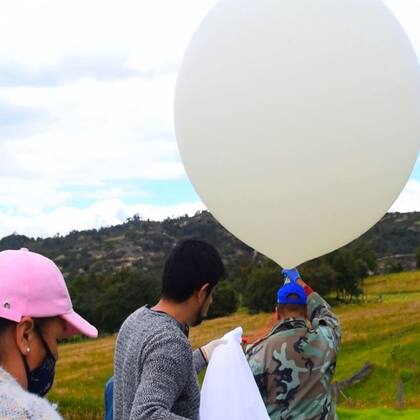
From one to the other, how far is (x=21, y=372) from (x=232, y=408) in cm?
157

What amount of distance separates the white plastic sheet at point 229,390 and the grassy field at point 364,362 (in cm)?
690

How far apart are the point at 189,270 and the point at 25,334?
1041 millimetres

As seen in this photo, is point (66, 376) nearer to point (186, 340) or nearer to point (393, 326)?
point (393, 326)

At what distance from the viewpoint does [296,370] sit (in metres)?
4.01

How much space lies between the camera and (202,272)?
9.76 ft

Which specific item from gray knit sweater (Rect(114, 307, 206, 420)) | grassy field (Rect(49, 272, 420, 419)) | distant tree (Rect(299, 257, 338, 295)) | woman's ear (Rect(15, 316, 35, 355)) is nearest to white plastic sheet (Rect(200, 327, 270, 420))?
gray knit sweater (Rect(114, 307, 206, 420))

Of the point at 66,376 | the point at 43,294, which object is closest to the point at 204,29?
the point at 43,294

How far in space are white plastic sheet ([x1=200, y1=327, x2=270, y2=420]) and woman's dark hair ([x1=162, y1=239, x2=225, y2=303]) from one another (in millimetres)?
606

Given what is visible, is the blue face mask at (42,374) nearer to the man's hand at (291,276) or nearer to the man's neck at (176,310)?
the man's neck at (176,310)

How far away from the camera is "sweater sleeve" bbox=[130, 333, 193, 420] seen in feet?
8.69

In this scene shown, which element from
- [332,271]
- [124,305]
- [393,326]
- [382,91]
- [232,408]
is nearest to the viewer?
[232,408]

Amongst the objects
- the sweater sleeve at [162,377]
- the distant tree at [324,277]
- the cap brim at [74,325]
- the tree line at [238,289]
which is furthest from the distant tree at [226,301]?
the cap brim at [74,325]

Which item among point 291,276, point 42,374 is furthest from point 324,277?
point 42,374

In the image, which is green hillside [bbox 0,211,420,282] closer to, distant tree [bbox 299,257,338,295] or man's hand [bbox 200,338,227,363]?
distant tree [bbox 299,257,338,295]
